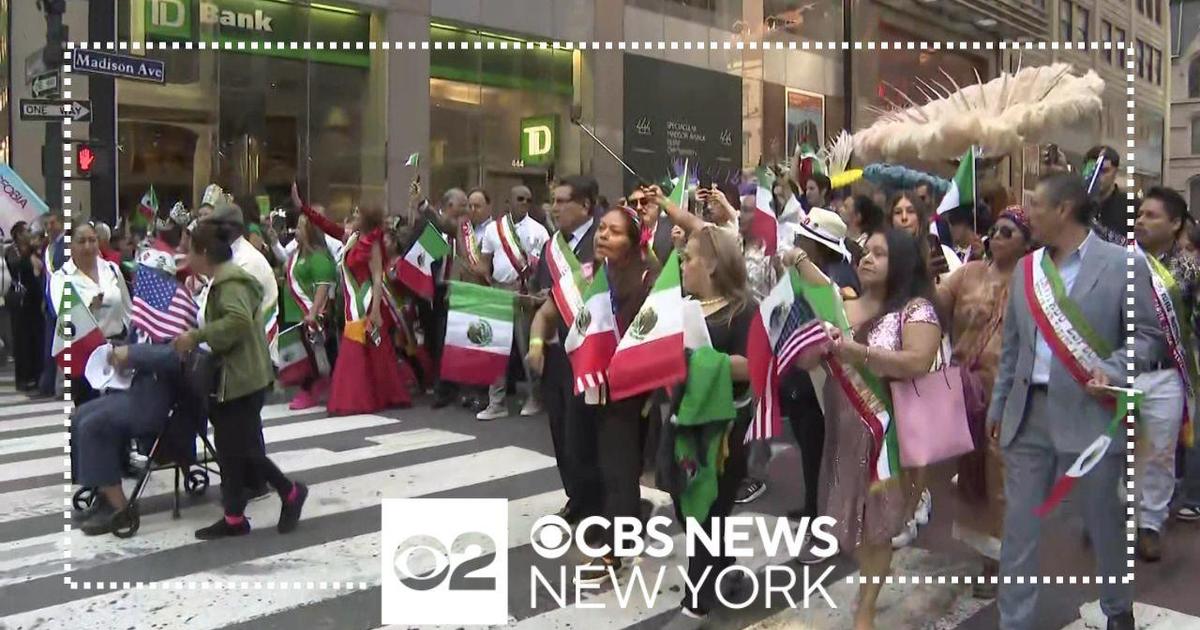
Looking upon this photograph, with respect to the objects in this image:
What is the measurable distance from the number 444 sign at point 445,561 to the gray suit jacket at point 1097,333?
7.93 ft

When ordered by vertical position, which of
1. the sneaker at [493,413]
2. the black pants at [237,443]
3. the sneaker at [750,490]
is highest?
the black pants at [237,443]

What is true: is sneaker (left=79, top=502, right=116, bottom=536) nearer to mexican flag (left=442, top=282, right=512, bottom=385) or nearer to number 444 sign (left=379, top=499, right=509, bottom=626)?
number 444 sign (left=379, top=499, right=509, bottom=626)

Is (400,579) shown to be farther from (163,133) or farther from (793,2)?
(793,2)

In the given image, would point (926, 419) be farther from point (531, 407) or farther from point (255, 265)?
point (531, 407)

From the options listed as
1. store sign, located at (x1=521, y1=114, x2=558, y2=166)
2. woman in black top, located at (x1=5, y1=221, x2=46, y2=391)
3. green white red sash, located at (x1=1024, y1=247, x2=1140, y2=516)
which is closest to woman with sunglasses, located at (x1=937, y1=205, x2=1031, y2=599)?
green white red sash, located at (x1=1024, y1=247, x2=1140, y2=516)

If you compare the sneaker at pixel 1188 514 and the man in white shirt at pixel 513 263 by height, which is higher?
the man in white shirt at pixel 513 263

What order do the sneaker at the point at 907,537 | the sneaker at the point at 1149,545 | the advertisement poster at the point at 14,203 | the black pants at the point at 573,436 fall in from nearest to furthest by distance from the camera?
the black pants at the point at 573,436 → the sneaker at the point at 1149,545 → the sneaker at the point at 907,537 → the advertisement poster at the point at 14,203

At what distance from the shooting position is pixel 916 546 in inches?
222

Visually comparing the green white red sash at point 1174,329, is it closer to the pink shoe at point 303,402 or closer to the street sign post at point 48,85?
the pink shoe at point 303,402

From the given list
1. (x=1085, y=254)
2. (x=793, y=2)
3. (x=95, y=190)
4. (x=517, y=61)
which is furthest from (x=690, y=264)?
(x=793, y=2)

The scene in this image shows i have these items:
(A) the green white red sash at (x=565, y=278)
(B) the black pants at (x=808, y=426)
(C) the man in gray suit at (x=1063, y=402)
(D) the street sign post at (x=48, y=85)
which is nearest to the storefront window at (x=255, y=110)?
(D) the street sign post at (x=48, y=85)

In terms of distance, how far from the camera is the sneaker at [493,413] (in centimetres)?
929

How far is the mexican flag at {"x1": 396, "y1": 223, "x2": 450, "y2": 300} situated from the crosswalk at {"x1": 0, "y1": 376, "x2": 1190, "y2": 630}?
2.02 metres

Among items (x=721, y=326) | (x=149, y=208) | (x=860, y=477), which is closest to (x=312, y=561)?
(x=721, y=326)
